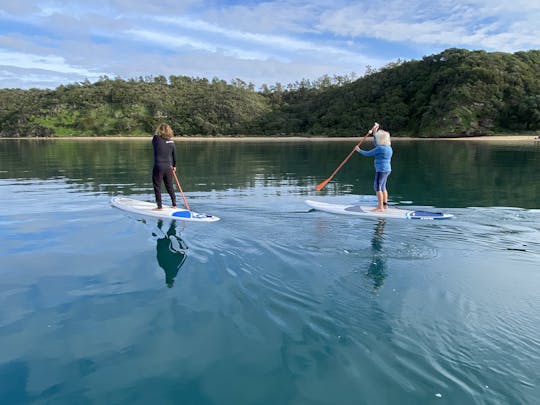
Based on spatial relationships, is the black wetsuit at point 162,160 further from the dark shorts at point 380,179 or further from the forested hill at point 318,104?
the forested hill at point 318,104

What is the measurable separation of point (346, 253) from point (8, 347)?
6537mm

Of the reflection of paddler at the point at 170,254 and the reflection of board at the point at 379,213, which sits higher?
the reflection of board at the point at 379,213

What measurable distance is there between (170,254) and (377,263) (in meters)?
4.65

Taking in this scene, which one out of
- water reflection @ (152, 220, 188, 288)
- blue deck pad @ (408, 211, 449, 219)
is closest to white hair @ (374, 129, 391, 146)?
blue deck pad @ (408, 211, 449, 219)

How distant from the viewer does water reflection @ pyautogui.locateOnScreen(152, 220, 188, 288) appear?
812 centimetres

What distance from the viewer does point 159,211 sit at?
44.1ft

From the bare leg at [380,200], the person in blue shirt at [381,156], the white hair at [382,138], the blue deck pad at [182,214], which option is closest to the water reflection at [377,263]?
the bare leg at [380,200]

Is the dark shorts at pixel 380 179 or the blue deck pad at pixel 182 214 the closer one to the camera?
the blue deck pad at pixel 182 214

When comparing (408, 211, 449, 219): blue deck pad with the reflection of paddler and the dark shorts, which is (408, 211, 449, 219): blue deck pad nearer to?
the dark shorts

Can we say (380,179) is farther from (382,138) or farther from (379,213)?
(382,138)

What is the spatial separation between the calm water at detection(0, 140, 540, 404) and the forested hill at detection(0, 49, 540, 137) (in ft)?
305

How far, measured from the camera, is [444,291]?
701 cm

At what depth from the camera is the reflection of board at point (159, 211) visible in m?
12.6

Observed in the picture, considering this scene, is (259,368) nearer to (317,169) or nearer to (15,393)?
(15,393)
